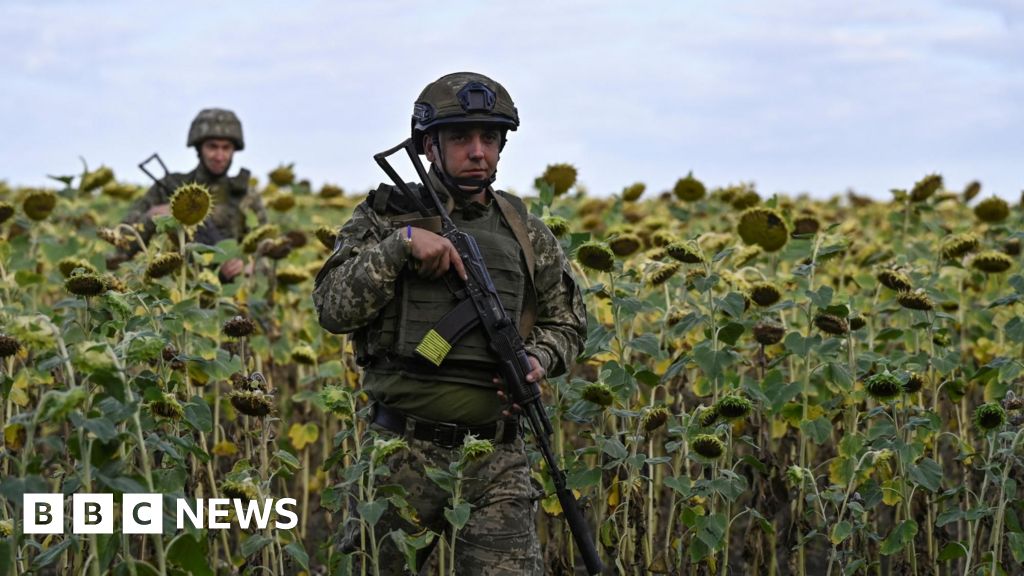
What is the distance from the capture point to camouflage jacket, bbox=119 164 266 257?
27.9ft

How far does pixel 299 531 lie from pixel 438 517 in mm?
2275

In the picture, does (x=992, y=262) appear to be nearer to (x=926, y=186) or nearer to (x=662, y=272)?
(x=926, y=186)

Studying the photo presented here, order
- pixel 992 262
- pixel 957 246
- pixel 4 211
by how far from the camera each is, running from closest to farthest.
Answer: pixel 957 246
pixel 992 262
pixel 4 211

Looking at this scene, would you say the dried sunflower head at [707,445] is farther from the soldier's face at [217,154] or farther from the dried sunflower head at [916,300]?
the soldier's face at [217,154]

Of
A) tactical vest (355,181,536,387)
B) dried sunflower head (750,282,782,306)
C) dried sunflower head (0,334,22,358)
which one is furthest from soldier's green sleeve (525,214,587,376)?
dried sunflower head (0,334,22,358)

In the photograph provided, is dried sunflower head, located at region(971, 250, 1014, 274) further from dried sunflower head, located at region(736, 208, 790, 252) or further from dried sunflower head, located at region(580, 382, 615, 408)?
dried sunflower head, located at region(580, 382, 615, 408)

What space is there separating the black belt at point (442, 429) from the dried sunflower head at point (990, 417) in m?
1.57

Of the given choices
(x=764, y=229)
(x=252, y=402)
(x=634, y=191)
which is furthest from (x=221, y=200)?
(x=252, y=402)

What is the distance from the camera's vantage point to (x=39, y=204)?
24.0 feet

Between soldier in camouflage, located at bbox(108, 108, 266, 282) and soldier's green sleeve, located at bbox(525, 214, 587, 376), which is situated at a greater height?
soldier in camouflage, located at bbox(108, 108, 266, 282)

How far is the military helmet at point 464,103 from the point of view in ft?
13.4

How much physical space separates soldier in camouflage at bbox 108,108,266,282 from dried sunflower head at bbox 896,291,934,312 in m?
3.86

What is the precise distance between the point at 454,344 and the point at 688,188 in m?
4.35

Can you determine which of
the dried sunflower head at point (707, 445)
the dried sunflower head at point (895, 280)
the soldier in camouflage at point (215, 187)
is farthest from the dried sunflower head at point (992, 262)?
the soldier in camouflage at point (215, 187)
